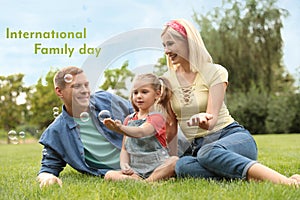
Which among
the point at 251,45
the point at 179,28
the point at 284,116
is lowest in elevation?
the point at 284,116

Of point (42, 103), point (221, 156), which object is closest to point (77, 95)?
point (221, 156)

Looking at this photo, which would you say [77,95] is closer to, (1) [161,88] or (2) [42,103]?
(1) [161,88]

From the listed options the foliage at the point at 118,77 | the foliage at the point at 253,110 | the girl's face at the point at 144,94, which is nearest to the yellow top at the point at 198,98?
the girl's face at the point at 144,94

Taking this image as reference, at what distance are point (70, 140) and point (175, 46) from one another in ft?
3.37

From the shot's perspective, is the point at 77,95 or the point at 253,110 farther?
the point at 253,110

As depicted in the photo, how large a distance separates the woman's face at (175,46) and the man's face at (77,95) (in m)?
0.62

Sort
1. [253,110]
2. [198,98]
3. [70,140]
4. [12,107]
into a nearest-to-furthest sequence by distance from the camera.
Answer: [198,98], [70,140], [253,110], [12,107]

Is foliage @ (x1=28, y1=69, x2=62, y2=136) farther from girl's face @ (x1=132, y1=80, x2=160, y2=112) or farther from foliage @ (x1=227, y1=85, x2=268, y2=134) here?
girl's face @ (x1=132, y1=80, x2=160, y2=112)

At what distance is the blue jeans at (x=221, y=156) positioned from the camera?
7.91 feet

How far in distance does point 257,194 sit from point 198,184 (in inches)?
16.9

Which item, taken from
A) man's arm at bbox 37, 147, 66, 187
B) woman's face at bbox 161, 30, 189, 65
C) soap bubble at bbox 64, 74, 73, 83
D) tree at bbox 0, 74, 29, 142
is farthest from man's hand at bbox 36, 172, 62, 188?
tree at bbox 0, 74, 29, 142

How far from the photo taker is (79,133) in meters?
3.12

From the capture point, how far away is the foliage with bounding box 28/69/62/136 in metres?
19.3

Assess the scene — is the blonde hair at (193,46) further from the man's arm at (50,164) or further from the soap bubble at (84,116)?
the man's arm at (50,164)
